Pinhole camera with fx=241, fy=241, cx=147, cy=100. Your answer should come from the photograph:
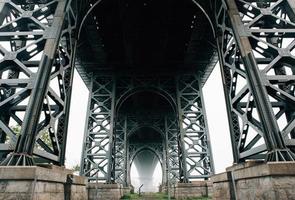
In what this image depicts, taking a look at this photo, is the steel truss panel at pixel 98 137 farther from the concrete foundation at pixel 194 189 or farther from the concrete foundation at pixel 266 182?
the concrete foundation at pixel 266 182

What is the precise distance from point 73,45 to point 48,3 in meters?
1.90

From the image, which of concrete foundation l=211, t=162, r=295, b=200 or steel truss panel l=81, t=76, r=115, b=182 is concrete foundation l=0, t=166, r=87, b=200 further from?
steel truss panel l=81, t=76, r=115, b=182

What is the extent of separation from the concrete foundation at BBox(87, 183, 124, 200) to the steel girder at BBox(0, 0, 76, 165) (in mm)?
7653

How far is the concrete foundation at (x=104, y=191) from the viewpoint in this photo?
15.0 metres

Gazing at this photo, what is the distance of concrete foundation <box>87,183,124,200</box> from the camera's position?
49.2 ft

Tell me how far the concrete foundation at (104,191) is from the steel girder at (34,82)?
25.1ft

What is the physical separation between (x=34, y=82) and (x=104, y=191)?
11.5 meters

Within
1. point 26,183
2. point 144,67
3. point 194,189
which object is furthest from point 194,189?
point 26,183

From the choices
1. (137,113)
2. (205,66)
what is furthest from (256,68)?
(137,113)

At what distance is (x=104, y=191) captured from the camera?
16.1 m

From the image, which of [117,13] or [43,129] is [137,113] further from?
[43,129]

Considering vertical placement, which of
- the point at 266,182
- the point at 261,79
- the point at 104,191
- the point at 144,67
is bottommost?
the point at 266,182

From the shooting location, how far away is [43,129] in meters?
6.99

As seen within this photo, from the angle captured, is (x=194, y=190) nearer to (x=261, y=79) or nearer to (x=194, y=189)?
(x=194, y=189)
